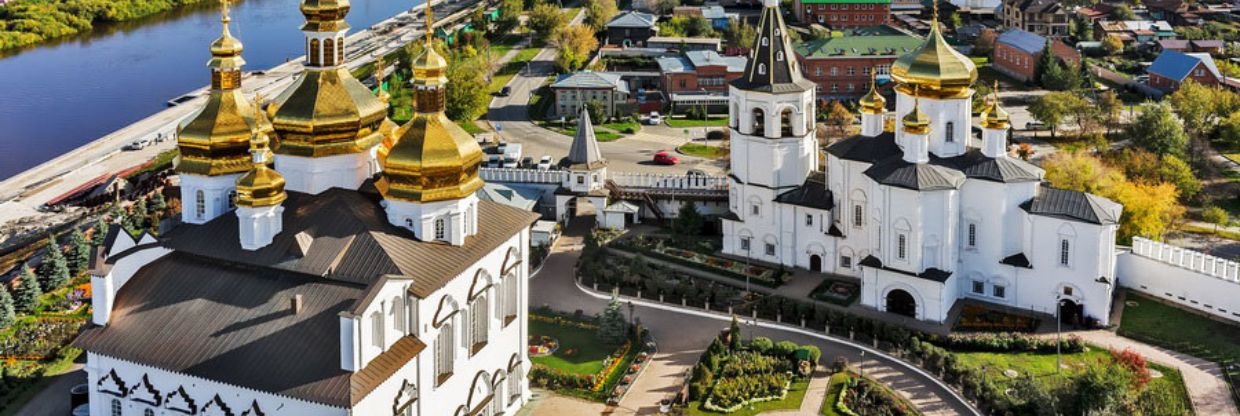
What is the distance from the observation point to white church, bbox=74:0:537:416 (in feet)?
48.2

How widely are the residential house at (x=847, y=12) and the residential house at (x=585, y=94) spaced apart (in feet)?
62.7

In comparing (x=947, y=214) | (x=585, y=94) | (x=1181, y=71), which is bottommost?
(x=947, y=214)

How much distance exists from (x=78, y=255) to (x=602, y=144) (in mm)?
16691

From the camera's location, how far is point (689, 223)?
2652 cm

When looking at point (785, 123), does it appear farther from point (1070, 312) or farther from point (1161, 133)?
point (1161, 133)

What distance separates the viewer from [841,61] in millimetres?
43188

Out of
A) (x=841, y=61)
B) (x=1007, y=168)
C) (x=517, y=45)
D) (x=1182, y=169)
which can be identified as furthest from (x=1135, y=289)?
(x=517, y=45)

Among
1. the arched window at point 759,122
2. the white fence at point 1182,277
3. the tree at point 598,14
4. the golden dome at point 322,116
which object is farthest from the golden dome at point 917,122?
the tree at point 598,14

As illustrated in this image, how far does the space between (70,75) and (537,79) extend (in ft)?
63.2

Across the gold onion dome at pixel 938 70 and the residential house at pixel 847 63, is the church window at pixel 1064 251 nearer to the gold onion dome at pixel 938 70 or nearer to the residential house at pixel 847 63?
the gold onion dome at pixel 938 70

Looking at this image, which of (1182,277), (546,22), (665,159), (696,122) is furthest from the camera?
(546,22)

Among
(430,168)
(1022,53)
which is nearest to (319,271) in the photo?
(430,168)

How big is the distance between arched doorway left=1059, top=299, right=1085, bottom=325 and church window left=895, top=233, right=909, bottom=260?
267 centimetres

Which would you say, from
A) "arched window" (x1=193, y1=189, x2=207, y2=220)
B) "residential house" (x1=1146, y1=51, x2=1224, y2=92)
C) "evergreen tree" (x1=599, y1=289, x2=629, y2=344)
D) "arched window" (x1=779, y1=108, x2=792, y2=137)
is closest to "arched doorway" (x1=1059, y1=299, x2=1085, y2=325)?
"arched window" (x1=779, y1=108, x2=792, y2=137)
